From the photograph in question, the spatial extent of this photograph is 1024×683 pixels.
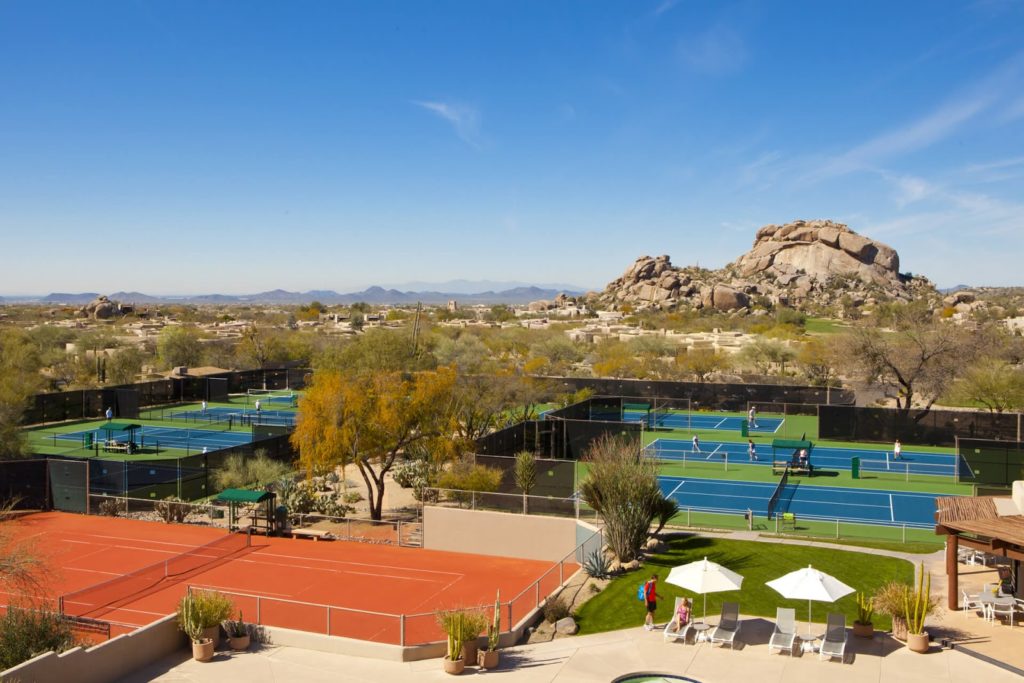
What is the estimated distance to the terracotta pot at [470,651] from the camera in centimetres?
1537

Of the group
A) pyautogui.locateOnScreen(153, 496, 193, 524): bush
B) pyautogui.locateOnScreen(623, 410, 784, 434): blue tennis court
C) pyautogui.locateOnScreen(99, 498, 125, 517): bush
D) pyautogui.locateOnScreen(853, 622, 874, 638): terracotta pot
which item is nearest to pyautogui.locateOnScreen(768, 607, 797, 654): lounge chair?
pyautogui.locateOnScreen(853, 622, 874, 638): terracotta pot

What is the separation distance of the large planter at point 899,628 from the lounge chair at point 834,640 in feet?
4.10

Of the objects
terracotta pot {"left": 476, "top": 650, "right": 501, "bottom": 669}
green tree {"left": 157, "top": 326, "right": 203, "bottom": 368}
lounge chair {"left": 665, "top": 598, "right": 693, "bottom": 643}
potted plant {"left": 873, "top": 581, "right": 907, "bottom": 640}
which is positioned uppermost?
green tree {"left": 157, "top": 326, "right": 203, "bottom": 368}

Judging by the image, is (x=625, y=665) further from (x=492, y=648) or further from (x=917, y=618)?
(x=917, y=618)

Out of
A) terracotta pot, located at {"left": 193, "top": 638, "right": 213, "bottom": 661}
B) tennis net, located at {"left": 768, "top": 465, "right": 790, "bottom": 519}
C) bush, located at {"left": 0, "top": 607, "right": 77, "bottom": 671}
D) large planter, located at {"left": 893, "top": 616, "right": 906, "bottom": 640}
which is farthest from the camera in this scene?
tennis net, located at {"left": 768, "top": 465, "right": 790, "bottom": 519}

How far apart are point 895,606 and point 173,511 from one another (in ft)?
69.8

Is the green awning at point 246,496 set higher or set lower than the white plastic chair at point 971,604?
higher

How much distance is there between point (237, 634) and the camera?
16562 mm

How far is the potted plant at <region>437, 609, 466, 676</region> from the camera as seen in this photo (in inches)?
595

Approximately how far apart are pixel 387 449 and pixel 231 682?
533 inches

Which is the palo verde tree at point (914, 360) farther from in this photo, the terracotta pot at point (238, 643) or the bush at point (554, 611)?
the terracotta pot at point (238, 643)

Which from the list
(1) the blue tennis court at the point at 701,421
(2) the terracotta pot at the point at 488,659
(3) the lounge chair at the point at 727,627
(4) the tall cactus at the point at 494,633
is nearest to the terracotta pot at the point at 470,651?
(2) the terracotta pot at the point at 488,659

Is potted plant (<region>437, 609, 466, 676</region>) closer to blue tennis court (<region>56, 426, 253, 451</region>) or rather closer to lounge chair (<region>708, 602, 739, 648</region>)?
lounge chair (<region>708, 602, 739, 648</region>)

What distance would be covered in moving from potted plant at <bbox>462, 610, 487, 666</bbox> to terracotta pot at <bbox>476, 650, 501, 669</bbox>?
176 mm
